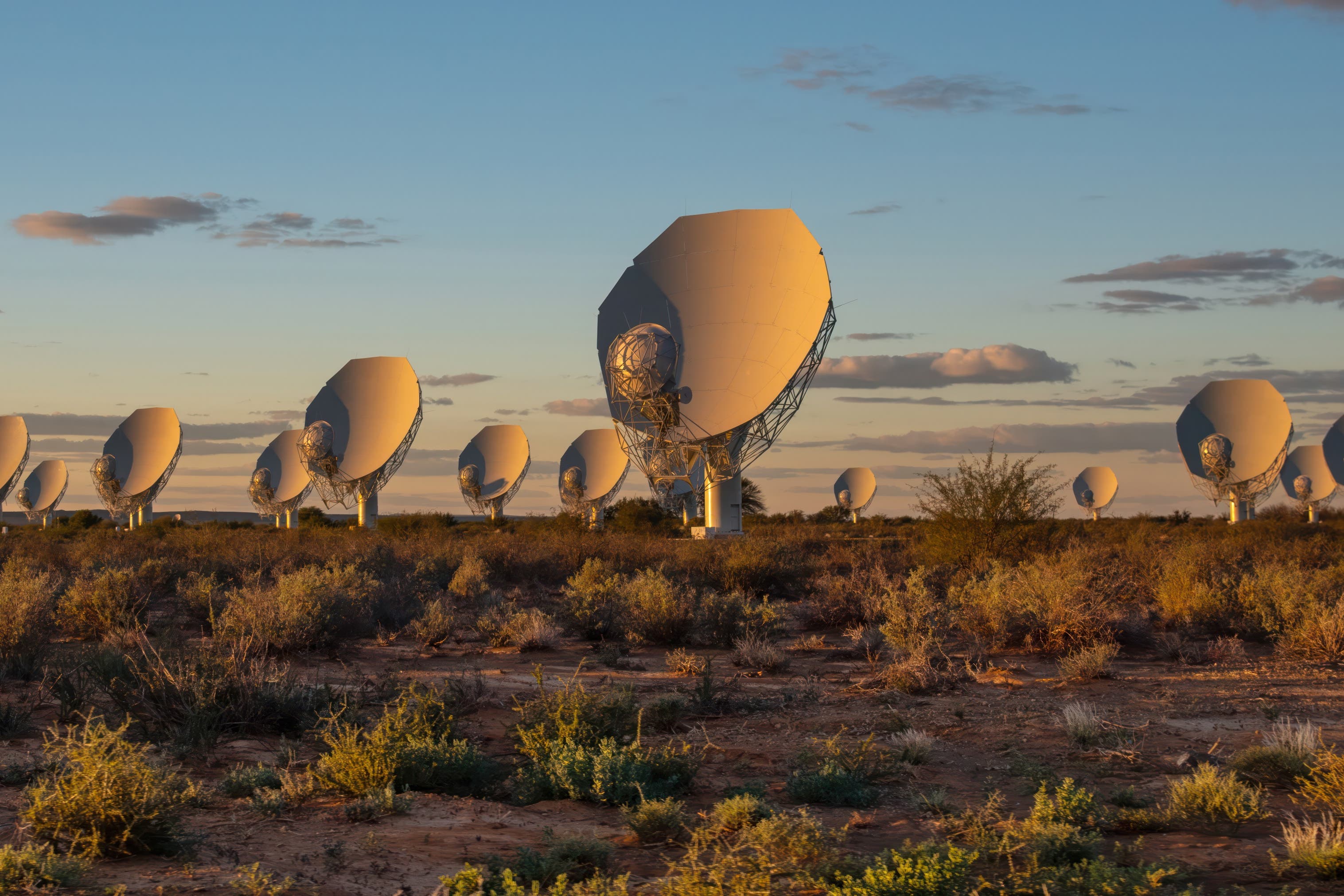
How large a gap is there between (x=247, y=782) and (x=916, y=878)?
419 cm

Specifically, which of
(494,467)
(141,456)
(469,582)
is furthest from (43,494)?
(469,582)

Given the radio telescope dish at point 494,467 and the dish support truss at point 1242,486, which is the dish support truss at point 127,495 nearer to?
the radio telescope dish at point 494,467

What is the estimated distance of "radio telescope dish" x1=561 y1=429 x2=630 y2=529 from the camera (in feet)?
190

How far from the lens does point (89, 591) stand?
1509cm

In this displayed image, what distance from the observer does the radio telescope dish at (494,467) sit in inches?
2424

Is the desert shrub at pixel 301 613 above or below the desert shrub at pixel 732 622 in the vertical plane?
above

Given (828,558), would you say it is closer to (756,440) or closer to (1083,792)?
(756,440)

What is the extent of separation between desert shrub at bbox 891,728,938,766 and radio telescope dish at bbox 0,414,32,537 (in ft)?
210

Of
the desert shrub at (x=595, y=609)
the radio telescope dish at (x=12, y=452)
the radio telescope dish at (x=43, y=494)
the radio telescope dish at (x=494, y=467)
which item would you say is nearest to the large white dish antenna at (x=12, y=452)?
the radio telescope dish at (x=12, y=452)

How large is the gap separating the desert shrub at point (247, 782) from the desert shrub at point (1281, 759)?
18.9 ft

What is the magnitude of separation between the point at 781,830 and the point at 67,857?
Result: 10.1 feet

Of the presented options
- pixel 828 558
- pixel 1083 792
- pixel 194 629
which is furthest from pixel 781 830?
pixel 828 558

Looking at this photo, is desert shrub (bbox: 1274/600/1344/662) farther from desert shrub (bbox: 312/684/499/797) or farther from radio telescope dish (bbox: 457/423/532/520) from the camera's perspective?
radio telescope dish (bbox: 457/423/532/520)

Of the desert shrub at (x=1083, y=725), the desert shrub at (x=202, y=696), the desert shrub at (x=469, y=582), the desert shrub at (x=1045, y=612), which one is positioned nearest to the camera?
the desert shrub at (x=1083, y=725)
